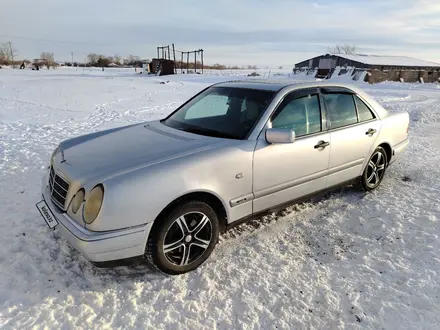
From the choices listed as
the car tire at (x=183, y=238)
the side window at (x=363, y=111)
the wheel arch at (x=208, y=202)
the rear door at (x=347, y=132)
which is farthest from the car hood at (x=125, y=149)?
the side window at (x=363, y=111)

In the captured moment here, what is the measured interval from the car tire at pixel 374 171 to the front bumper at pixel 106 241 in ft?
9.99

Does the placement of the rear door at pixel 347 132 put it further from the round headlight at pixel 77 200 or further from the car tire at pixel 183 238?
the round headlight at pixel 77 200

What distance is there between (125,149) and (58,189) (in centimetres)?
65

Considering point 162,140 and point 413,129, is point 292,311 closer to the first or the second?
point 162,140

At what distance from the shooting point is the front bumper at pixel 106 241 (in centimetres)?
241

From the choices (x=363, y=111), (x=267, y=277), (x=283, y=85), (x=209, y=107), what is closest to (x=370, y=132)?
(x=363, y=111)

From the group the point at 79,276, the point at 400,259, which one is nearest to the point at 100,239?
the point at 79,276

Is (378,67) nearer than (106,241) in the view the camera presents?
No

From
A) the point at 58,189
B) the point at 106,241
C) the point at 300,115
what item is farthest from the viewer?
the point at 300,115

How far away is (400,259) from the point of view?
308 centimetres

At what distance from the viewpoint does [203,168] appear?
276 cm

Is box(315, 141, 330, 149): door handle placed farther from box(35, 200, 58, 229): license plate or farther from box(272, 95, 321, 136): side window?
box(35, 200, 58, 229): license plate

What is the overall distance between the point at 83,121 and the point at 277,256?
292 inches

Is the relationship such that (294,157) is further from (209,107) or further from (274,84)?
(209,107)
